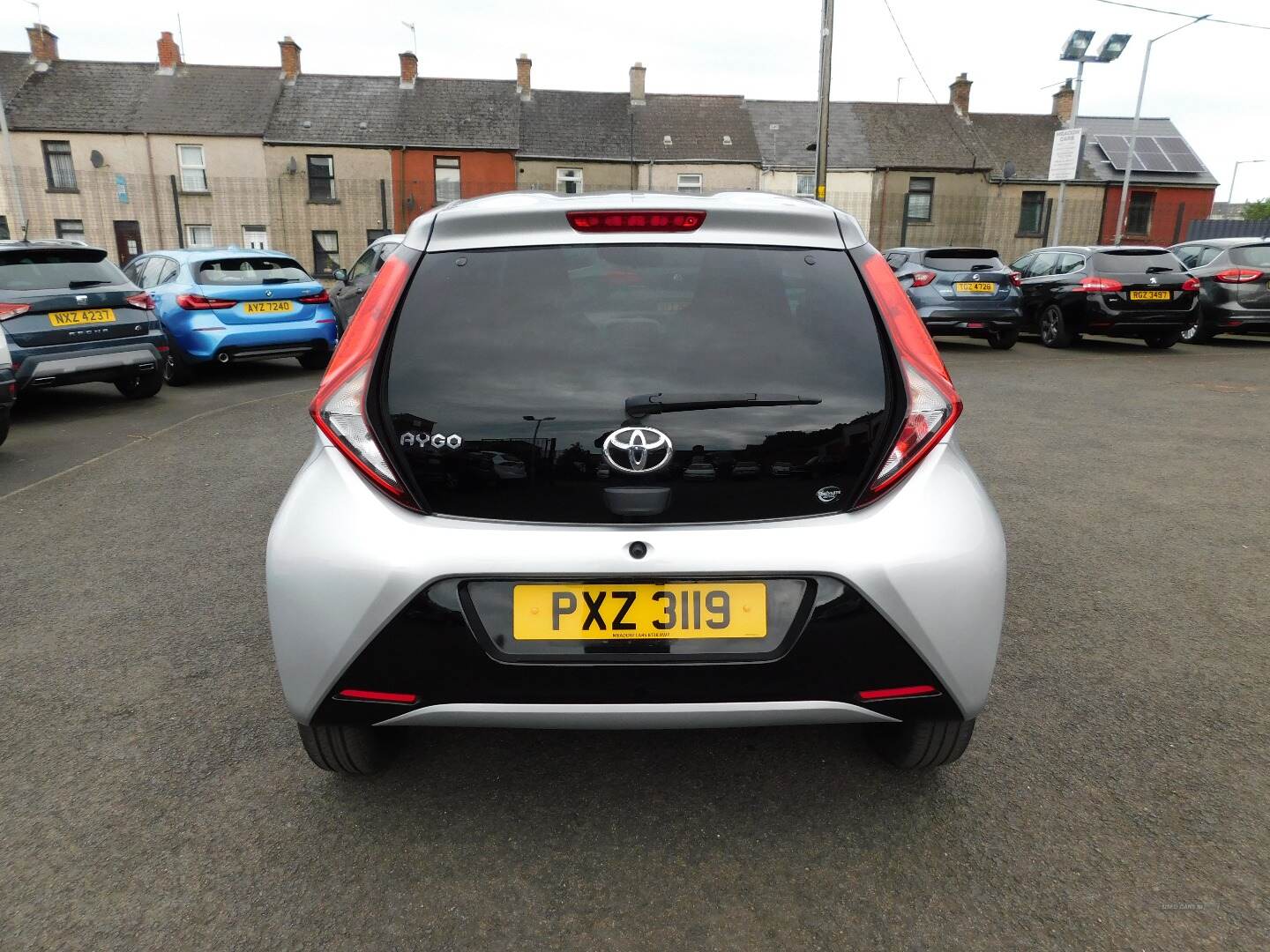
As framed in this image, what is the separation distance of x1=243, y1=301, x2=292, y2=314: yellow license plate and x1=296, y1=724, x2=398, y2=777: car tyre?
882 cm

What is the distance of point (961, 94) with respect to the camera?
39281mm

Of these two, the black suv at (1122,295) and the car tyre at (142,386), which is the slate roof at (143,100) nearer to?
the car tyre at (142,386)

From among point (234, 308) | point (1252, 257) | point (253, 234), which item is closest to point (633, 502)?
point (234, 308)

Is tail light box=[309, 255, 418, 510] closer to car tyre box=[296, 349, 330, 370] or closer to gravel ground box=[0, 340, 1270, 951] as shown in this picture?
gravel ground box=[0, 340, 1270, 951]

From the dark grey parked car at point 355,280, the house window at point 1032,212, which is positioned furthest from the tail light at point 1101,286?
the house window at point 1032,212

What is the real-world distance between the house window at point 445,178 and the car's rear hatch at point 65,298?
90.6 ft

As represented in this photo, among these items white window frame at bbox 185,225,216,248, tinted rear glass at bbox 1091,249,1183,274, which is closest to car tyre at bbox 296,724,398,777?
tinted rear glass at bbox 1091,249,1183,274

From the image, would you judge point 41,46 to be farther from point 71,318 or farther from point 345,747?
point 345,747

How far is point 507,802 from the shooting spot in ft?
7.97

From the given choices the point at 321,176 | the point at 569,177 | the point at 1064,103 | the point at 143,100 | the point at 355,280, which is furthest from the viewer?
the point at 1064,103

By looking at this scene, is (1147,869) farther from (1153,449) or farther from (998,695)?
(1153,449)

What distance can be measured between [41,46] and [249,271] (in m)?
33.7

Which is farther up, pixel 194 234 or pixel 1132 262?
pixel 1132 262

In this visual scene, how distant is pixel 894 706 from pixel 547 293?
1234 millimetres
